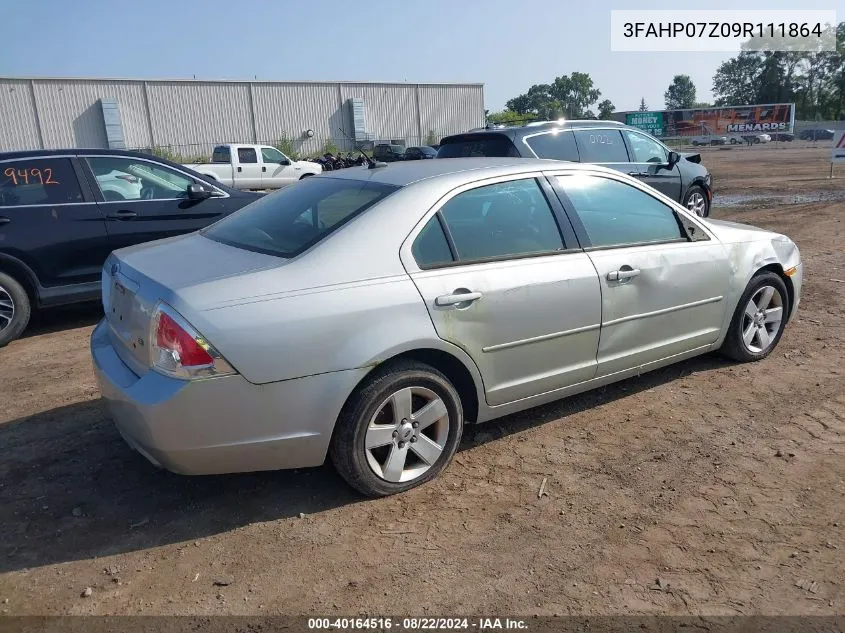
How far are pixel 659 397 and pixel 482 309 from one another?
5.85 feet

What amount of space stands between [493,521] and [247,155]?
71.2ft

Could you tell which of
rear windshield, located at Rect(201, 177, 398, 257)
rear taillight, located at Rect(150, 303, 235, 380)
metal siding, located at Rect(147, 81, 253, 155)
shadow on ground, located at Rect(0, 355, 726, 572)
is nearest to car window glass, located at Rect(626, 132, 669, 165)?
shadow on ground, located at Rect(0, 355, 726, 572)

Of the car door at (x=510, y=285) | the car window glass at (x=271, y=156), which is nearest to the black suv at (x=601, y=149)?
the car door at (x=510, y=285)

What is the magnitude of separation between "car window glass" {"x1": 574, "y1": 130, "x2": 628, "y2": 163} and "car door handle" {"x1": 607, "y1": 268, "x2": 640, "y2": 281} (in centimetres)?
554

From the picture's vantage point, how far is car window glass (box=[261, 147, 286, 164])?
23.3 meters

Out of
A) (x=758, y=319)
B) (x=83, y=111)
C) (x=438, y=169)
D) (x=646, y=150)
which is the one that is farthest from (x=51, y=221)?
(x=83, y=111)

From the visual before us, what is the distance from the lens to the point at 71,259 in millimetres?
6316

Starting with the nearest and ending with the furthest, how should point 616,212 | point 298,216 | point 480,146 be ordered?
1. point 298,216
2. point 616,212
3. point 480,146

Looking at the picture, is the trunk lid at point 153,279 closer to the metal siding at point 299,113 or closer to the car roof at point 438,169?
the car roof at point 438,169

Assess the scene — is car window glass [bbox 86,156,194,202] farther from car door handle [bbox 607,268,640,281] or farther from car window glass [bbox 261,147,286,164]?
car window glass [bbox 261,147,286,164]

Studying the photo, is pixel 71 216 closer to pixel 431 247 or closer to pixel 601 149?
pixel 431 247

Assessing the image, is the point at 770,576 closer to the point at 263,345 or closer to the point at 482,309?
the point at 482,309

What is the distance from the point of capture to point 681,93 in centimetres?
13138

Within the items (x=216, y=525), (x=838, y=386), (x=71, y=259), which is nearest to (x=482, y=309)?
(x=216, y=525)
